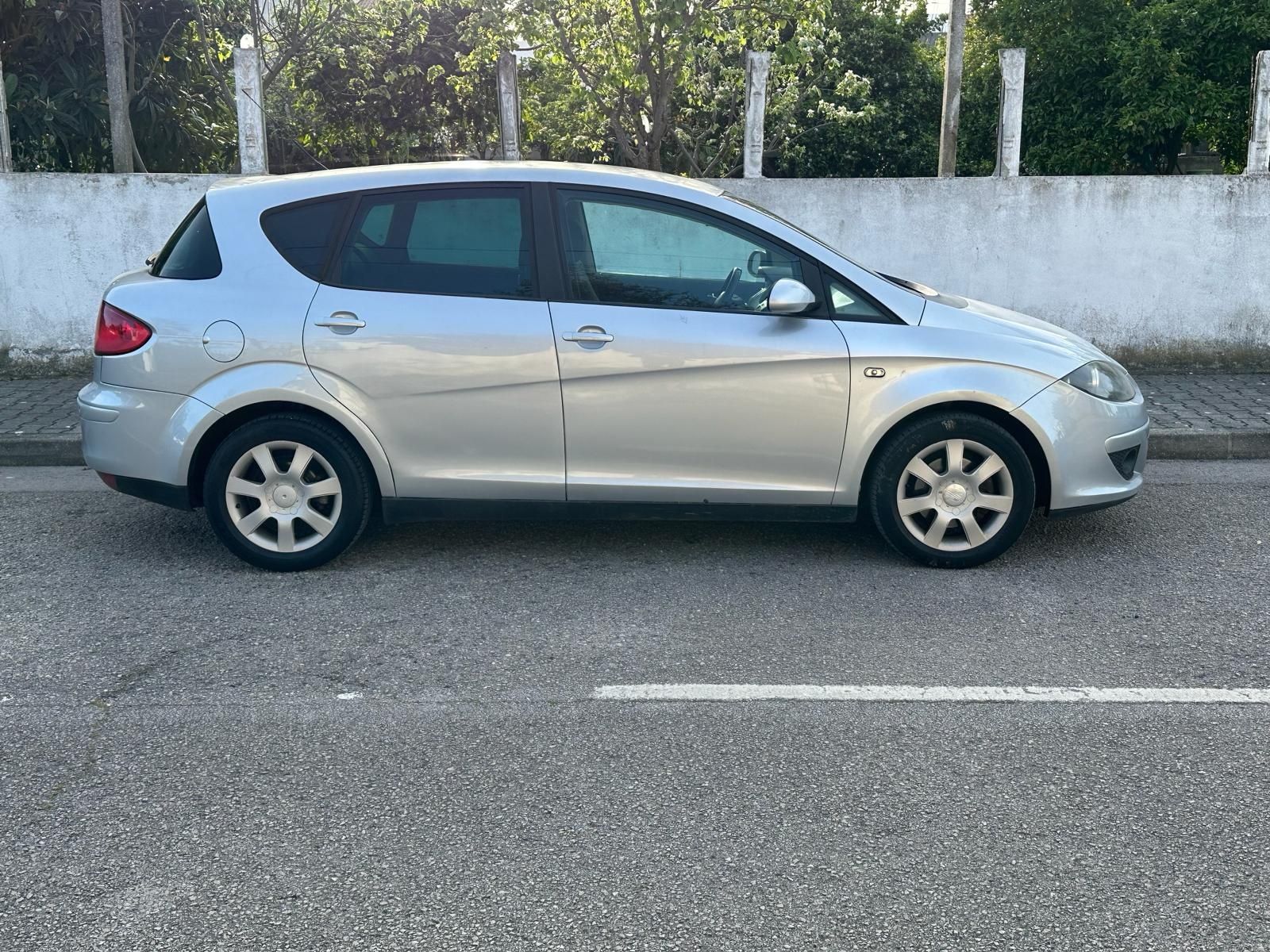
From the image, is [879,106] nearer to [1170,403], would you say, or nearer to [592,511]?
[1170,403]

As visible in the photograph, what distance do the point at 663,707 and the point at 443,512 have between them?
176 cm

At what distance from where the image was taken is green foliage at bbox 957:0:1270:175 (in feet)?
72.6

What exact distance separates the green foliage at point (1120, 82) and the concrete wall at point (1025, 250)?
14379mm

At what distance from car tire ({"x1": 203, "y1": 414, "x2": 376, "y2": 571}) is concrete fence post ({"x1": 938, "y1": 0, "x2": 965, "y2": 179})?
246 inches

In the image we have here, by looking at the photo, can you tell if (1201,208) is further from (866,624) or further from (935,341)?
(866,624)

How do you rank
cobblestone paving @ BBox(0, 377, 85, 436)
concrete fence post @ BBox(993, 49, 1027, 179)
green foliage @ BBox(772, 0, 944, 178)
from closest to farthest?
cobblestone paving @ BBox(0, 377, 85, 436) < concrete fence post @ BBox(993, 49, 1027, 179) < green foliage @ BBox(772, 0, 944, 178)

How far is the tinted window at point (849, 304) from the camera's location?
5387 mm

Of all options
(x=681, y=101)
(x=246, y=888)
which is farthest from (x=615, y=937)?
(x=681, y=101)

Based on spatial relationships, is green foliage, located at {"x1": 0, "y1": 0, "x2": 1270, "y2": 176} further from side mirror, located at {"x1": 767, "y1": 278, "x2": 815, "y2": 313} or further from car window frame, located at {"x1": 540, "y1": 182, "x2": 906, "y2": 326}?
side mirror, located at {"x1": 767, "y1": 278, "x2": 815, "y2": 313}

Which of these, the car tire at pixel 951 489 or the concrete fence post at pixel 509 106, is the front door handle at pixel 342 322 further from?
the concrete fence post at pixel 509 106

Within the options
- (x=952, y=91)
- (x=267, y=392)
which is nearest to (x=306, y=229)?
(x=267, y=392)

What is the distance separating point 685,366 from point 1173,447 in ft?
12.5

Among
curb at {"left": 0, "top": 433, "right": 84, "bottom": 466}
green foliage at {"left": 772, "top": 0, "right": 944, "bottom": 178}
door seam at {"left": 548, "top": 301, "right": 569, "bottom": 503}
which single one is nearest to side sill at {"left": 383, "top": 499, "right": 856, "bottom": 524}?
door seam at {"left": 548, "top": 301, "right": 569, "bottom": 503}

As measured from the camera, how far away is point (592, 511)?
18.0ft
